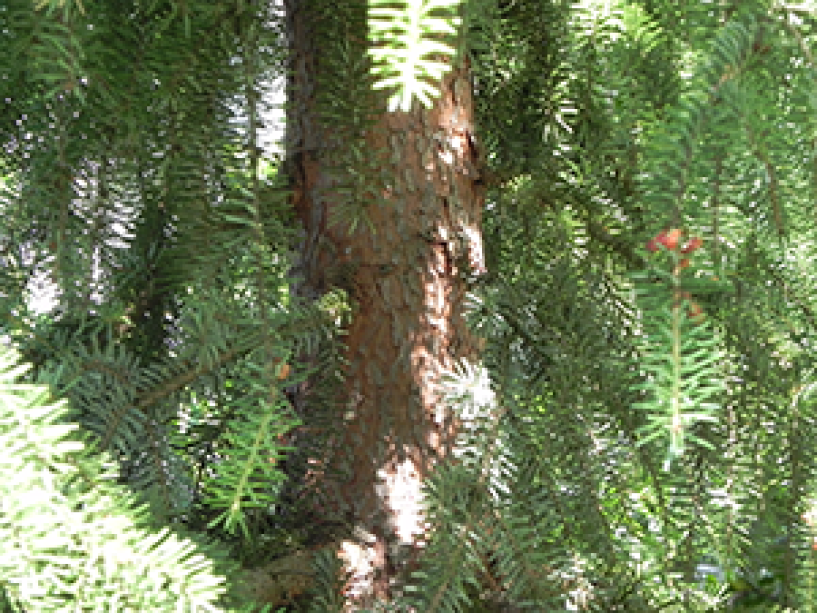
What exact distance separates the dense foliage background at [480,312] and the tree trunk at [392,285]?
35mm

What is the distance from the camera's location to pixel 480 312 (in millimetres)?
677

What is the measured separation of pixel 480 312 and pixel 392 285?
131 millimetres

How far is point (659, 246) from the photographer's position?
0.43 meters

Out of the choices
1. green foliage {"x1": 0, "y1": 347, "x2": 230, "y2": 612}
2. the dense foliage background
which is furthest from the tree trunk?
green foliage {"x1": 0, "y1": 347, "x2": 230, "y2": 612}

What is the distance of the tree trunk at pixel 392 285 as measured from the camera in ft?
2.47

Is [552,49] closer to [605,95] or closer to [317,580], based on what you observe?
[605,95]

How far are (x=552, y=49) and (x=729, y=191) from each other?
12.7 inches

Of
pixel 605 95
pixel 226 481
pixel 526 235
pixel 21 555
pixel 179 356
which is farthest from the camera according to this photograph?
pixel 526 235

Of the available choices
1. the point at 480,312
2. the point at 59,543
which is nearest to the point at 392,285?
the point at 480,312

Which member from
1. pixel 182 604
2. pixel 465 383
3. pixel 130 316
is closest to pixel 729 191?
pixel 465 383

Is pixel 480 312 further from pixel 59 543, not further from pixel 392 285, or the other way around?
pixel 59 543

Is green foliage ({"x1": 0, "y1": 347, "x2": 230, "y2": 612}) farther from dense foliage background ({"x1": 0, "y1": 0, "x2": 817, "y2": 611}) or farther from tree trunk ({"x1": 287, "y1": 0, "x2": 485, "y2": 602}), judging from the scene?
tree trunk ({"x1": 287, "y1": 0, "x2": 485, "y2": 602})

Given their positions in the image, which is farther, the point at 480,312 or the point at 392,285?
the point at 392,285

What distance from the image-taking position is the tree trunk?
0.75 meters
